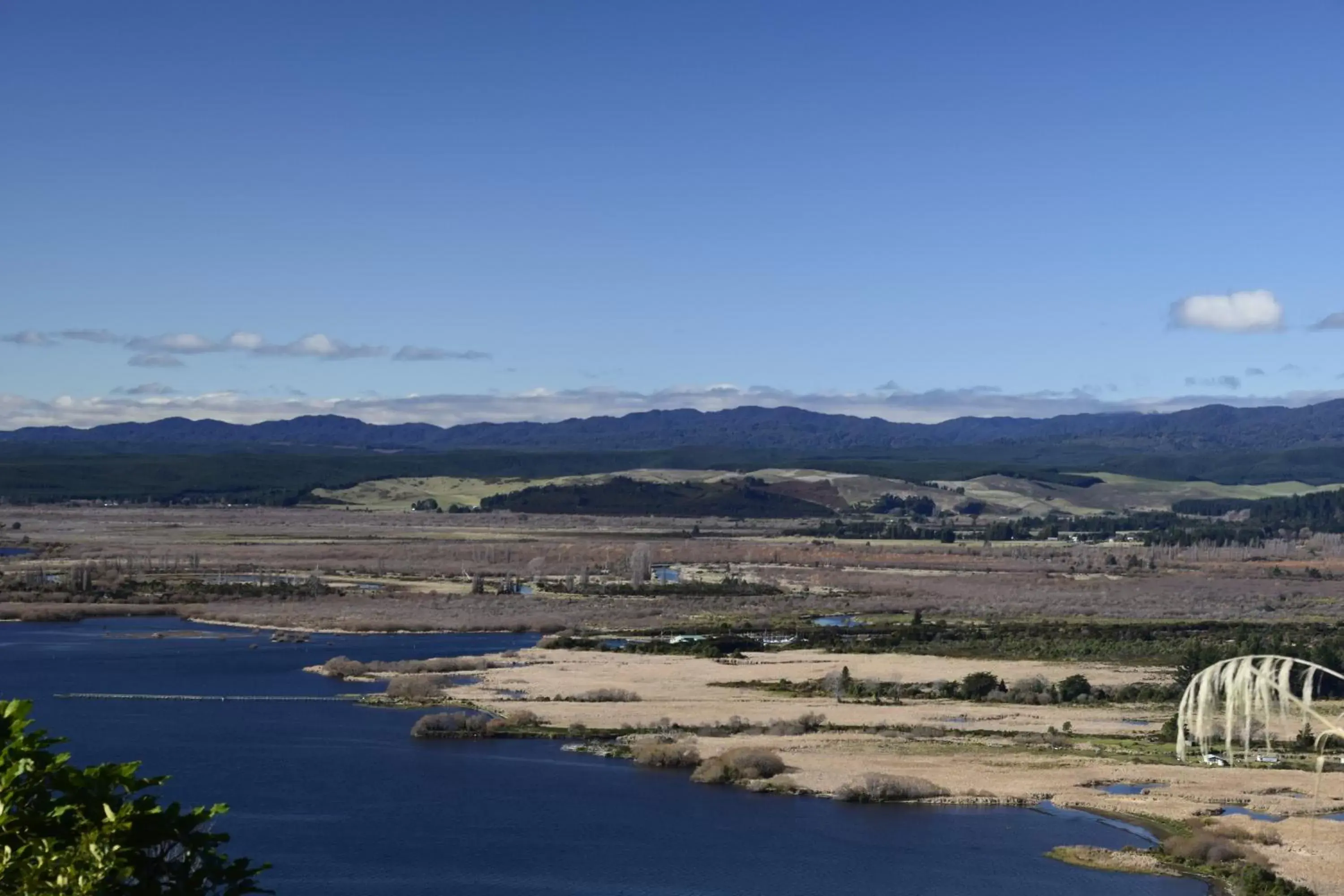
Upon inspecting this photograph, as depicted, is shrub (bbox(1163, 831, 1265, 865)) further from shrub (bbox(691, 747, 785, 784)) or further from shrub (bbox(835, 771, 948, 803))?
shrub (bbox(691, 747, 785, 784))

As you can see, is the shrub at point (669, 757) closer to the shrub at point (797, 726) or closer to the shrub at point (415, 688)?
the shrub at point (797, 726)

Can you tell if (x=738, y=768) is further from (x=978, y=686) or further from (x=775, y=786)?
(x=978, y=686)

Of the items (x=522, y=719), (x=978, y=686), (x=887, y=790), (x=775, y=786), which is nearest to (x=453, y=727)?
(x=522, y=719)

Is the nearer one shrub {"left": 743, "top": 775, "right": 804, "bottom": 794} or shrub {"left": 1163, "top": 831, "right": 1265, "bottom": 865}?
shrub {"left": 1163, "top": 831, "right": 1265, "bottom": 865}

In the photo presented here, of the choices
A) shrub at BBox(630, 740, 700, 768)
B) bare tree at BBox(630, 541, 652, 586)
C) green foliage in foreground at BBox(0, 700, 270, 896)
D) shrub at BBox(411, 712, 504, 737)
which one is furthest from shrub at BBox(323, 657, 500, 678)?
green foliage in foreground at BBox(0, 700, 270, 896)


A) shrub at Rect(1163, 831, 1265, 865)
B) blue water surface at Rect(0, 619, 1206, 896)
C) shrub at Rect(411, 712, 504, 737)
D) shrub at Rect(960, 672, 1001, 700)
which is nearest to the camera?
blue water surface at Rect(0, 619, 1206, 896)

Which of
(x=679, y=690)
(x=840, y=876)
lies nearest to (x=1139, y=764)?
(x=840, y=876)

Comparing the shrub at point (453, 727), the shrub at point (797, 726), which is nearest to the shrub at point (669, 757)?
the shrub at point (797, 726)
